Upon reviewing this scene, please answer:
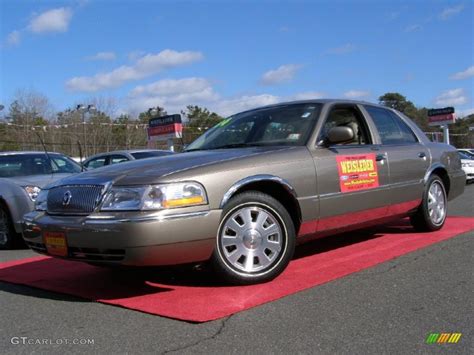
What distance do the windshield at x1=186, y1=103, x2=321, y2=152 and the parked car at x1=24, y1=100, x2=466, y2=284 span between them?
12 millimetres

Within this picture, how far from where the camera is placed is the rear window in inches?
229

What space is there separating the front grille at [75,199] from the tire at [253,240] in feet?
3.17

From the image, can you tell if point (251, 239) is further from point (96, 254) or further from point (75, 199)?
point (75, 199)

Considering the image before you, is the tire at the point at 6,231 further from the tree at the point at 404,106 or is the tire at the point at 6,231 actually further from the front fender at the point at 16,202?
the tree at the point at 404,106

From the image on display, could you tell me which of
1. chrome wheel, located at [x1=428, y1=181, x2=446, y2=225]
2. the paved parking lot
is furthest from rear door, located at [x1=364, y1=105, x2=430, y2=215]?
the paved parking lot

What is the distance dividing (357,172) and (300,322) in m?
2.20

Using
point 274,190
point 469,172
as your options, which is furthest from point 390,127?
point 469,172

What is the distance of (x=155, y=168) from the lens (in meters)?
4.07

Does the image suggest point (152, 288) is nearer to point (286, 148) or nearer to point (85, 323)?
point (85, 323)

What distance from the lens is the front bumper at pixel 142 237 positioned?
368 cm

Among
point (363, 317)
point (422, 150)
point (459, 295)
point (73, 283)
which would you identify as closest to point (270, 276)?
point (363, 317)

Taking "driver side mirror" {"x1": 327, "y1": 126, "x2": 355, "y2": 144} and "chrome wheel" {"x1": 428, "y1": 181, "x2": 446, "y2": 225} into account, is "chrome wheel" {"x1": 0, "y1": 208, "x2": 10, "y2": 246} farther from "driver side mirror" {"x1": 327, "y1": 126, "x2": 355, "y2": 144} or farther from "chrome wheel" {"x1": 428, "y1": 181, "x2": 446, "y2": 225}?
"chrome wheel" {"x1": 428, "y1": 181, "x2": 446, "y2": 225}

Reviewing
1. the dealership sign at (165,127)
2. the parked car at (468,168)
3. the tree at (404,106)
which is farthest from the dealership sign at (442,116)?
the tree at (404,106)

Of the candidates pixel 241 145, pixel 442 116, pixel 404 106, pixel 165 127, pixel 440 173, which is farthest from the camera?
pixel 404 106
